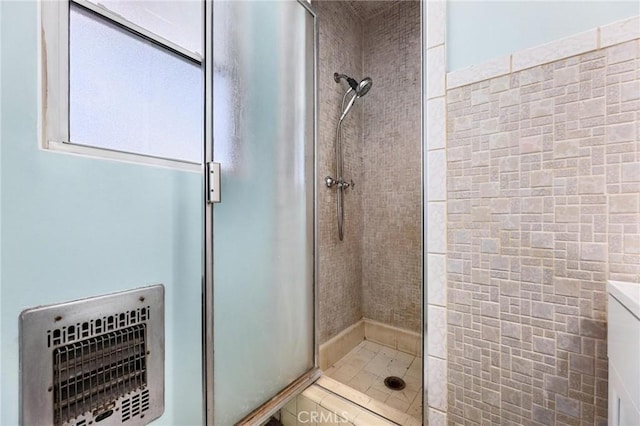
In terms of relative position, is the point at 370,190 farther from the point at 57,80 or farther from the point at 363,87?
the point at 57,80

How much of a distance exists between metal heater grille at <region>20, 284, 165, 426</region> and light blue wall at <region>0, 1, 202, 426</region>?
25 mm

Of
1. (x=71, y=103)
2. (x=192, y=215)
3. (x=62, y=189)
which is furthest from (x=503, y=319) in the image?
(x=71, y=103)

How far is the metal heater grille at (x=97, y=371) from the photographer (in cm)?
63

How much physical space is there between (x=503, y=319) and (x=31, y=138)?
125 centimetres

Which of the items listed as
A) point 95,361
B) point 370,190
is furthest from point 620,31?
point 95,361

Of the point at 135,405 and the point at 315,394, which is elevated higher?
the point at 135,405

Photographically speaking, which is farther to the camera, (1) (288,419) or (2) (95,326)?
(1) (288,419)

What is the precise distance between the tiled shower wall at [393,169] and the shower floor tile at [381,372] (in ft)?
0.62

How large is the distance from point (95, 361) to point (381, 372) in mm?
1292

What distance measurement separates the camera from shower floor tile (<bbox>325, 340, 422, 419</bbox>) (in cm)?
111

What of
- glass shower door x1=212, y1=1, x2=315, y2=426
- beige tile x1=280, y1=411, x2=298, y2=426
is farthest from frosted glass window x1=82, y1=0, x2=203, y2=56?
beige tile x1=280, y1=411, x2=298, y2=426

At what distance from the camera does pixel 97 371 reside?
0.69 m

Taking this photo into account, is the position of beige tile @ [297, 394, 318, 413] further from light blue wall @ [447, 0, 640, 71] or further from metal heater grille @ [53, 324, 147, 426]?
light blue wall @ [447, 0, 640, 71]

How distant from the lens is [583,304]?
57 centimetres
